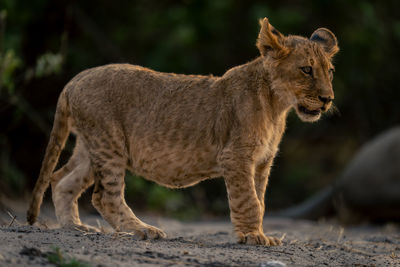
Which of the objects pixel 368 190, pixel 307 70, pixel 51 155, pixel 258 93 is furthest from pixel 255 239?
pixel 368 190

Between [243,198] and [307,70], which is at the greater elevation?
[307,70]

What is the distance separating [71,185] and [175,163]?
1.10 m

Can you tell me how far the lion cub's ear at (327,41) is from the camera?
230 inches

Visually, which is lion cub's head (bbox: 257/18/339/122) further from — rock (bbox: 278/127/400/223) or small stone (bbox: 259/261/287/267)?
rock (bbox: 278/127/400/223)

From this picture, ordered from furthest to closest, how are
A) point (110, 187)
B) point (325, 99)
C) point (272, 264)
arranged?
point (110, 187), point (325, 99), point (272, 264)

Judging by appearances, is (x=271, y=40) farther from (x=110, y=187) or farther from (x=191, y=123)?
(x=110, y=187)

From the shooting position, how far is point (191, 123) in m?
5.74

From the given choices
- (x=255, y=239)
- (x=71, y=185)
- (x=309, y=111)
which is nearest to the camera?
(x=255, y=239)

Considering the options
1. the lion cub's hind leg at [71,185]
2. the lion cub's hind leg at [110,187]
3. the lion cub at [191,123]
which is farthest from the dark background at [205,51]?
the lion cub's hind leg at [110,187]

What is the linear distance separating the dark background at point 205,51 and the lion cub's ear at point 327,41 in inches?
249

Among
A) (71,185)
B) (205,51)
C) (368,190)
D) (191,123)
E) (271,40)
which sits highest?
(205,51)

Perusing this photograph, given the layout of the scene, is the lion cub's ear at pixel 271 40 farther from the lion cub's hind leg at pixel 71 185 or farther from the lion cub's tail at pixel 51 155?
the lion cub's hind leg at pixel 71 185

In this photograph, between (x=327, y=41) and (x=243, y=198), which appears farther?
(x=327, y=41)

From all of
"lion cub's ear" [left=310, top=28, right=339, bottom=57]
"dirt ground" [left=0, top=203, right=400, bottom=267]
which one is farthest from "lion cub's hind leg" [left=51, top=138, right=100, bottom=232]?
"lion cub's ear" [left=310, top=28, right=339, bottom=57]
